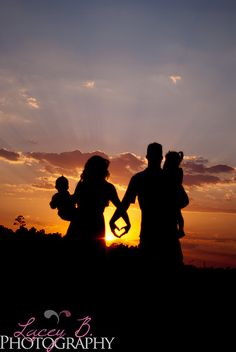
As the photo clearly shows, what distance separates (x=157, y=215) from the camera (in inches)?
295

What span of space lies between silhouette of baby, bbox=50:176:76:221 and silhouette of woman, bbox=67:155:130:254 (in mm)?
136

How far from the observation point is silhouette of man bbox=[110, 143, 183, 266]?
745 cm

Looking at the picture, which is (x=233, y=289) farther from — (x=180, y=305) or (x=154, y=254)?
(x=154, y=254)

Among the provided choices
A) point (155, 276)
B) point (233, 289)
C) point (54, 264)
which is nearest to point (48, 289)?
point (54, 264)

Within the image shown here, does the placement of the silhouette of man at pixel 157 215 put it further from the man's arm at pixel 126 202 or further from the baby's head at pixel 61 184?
the baby's head at pixel 61 184

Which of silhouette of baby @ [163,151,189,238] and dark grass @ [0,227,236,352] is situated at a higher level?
silhouette of baby @ [163,151,189,238]

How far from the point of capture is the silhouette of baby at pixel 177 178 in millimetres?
7702

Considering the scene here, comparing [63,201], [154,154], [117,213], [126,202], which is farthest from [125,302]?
[154,154]

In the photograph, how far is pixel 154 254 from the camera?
7.45 m

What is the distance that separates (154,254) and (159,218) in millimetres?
628

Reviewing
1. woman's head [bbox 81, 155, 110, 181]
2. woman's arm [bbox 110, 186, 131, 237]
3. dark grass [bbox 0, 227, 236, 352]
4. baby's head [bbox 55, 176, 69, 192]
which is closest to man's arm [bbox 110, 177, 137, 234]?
woman's arm [bbox 110, 186, 131, 237]

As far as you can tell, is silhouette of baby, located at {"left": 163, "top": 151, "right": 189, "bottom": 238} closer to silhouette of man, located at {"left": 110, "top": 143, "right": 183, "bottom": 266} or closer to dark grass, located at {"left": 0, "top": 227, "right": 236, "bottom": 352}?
silhouette of man, located at {"left": 110, "top": 143, "right": 183, "bottom": 266}

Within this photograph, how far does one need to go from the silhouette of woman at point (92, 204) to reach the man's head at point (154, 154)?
89 centimetres

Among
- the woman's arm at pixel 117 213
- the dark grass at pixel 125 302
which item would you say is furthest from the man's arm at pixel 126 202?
the dark grass at pixel 125 302
